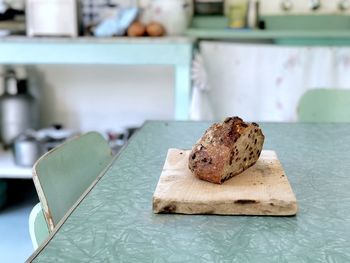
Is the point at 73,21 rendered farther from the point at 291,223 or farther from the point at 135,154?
the point at 291,223

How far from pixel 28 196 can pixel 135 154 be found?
5.56 feet

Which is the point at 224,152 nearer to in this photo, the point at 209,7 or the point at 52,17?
the point at 52,17

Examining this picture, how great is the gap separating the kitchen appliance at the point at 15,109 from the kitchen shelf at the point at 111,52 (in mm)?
447

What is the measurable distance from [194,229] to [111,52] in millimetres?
1464

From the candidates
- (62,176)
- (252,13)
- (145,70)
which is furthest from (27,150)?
(62,176)

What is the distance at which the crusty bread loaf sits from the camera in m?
0.78

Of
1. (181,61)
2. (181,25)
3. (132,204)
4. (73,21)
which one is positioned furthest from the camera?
(181,25)

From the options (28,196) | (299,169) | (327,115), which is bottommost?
(28,196)

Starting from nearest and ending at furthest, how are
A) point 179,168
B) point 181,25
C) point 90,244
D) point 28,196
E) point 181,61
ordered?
point 90,244 → point 179,168 → point 181,61 → point 181,25 → point 28,196

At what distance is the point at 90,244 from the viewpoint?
0.62 metres

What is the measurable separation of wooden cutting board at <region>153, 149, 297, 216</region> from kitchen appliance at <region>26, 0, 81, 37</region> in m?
Answer: 1.52

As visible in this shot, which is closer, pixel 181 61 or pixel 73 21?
pixel 181 61

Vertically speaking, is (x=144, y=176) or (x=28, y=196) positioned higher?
(x=144, y=176)

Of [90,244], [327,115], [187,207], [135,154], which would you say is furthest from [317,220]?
[327,115]
